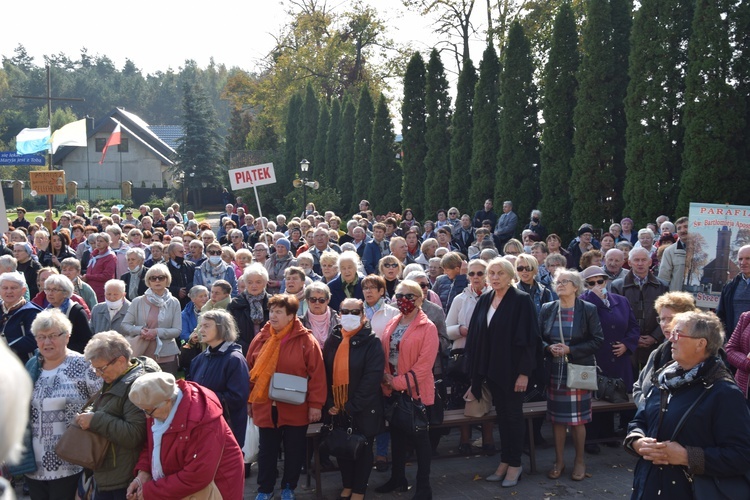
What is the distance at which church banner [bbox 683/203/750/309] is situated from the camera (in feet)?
29.9

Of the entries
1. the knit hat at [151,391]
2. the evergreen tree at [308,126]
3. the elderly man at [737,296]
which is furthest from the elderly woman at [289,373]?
the evergreen tree at [308,126]

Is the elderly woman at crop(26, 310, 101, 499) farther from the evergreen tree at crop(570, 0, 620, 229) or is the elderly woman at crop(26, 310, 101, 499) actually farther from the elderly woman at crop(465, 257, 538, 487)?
the evergreen tree at crop(570, 0, 620, 229)

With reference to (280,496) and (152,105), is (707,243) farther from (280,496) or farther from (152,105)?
(152,105)

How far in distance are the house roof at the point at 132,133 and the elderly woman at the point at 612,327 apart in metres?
61.8

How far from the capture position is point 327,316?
284 inches

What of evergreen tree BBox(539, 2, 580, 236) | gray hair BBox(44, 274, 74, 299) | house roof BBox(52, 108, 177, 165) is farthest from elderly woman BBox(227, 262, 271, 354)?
house roof BBox(52, 108, 177, 165)

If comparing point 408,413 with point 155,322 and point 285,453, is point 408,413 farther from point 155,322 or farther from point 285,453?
point 155,322

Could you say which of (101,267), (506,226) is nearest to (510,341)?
(101,267)

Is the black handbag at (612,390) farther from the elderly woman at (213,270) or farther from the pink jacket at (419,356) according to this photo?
the elderly woman at (213,270)

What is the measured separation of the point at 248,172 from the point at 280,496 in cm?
967

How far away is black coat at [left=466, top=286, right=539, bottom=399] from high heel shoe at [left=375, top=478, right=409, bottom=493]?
1199mm

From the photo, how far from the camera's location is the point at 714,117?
14.6m

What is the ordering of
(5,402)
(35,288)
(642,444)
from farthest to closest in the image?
(35,288), (642,444), (5,402)

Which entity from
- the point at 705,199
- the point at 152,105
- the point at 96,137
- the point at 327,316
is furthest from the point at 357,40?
the point at 152,105
